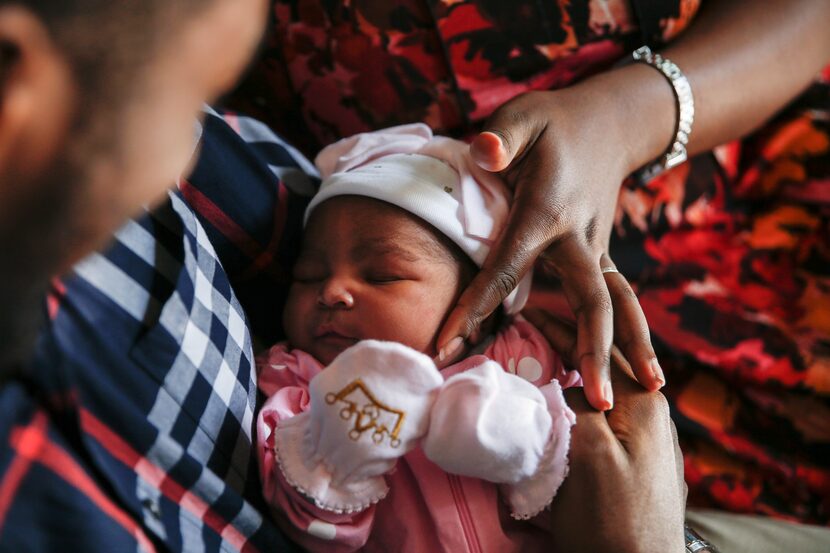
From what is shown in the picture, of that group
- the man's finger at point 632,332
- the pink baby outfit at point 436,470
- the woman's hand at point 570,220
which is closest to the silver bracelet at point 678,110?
the woman's hand at point 570,220

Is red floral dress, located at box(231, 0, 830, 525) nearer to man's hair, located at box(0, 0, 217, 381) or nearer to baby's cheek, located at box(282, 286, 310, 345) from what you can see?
baby's cheek, located at box(282, 286, 310, 345)

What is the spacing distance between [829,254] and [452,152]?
0.78 m

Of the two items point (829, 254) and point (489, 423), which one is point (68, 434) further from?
point (829, 254)

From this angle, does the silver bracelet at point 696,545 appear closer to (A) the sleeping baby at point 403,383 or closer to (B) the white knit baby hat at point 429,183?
(A) the sleeping baby at point 403,383

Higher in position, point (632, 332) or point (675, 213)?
point (632, 332)

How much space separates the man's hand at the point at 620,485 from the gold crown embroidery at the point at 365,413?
0.22 m

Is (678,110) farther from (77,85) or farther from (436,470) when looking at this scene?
(77,85)

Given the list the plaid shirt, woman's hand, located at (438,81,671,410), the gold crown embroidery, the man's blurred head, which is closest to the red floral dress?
woman's hand, located at (438,81,671,410)

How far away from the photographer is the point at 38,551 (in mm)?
527

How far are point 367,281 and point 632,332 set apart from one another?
0.37 meters

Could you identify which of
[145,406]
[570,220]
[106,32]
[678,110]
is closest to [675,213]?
[678,110]

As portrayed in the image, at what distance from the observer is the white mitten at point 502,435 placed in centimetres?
72

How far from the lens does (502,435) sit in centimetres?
72

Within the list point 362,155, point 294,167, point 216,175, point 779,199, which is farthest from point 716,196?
point 216,175
